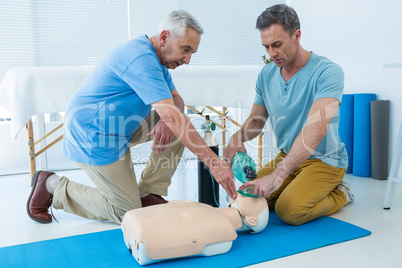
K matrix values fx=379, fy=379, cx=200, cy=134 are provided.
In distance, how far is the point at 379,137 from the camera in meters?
2.65

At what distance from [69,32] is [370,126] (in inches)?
102

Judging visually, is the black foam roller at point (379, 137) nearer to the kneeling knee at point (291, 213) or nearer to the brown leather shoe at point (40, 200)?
the kneeling knee at point (291, 213)

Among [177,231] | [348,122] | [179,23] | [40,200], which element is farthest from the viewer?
[348,122]

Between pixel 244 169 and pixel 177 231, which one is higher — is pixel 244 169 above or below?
above

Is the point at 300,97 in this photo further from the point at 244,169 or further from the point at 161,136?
the point at 161,136

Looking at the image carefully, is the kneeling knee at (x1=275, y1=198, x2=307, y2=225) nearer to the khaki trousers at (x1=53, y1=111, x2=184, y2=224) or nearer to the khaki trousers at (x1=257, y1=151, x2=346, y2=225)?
the khaki trousers at (x1=257, y1=151, x2=346, y2=225)

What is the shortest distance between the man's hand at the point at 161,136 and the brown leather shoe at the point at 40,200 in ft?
1.84

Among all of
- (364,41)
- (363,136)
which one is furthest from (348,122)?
(364,41)

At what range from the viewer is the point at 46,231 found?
5.66ft

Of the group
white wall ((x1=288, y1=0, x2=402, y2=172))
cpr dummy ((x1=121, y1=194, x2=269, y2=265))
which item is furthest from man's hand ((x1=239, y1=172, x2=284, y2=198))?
white wall ((x1=288, y1=0, x2=402, y2=172))

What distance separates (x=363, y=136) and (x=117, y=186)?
185cm

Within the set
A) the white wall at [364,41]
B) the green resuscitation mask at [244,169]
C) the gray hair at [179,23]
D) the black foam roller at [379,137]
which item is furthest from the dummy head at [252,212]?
the white wall at [364,41]

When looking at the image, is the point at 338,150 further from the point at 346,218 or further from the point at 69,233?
the point at 69,233

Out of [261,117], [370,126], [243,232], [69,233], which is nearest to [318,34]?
[370,126]
